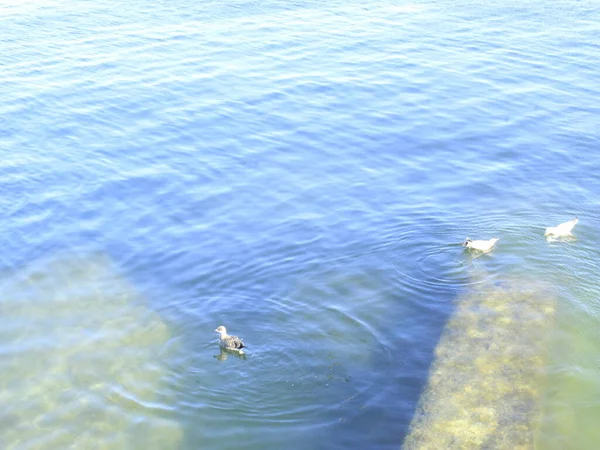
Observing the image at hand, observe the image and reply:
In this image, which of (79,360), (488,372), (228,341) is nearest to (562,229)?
(488,372)

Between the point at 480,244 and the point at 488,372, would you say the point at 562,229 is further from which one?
the point at 488,372

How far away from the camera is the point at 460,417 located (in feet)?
42.6

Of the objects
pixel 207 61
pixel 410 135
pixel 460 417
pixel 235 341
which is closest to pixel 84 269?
pixel 235 341

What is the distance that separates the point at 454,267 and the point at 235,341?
18.7ft

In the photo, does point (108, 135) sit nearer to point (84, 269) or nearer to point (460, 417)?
point (84, 269)

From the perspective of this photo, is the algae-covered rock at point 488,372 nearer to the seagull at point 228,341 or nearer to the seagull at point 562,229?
the seagull at point 562,229

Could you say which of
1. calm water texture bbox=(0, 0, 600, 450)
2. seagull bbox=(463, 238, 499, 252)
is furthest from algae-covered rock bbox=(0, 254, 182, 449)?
seagull bbox=(463, 238, 499, 252)

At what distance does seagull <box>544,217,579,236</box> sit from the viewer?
718 inches

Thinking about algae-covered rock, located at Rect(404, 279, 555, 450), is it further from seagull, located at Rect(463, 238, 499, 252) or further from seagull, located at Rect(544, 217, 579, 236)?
seagull, located at Rect(544, 217, 579, 236)

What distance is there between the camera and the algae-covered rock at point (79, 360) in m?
13.5

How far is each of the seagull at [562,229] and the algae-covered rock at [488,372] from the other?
2.00 m

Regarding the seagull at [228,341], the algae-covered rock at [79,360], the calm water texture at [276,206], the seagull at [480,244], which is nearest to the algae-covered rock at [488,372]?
the calm water texture at [276,206]

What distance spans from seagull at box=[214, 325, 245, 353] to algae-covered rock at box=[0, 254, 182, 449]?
1.22m

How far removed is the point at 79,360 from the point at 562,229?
10.9m
